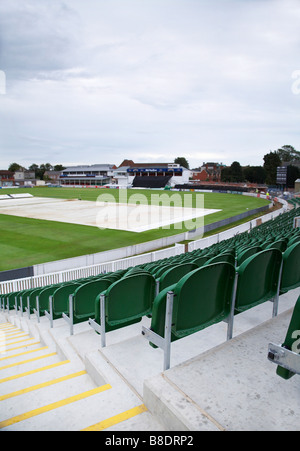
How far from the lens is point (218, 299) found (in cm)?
302

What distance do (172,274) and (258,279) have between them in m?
1.17

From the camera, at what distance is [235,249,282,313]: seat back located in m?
3.19

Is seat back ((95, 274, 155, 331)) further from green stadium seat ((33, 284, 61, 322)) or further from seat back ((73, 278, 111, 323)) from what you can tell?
green stadium seat ((33, 284, 61, 322))

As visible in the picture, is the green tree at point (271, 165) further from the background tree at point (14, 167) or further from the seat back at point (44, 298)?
the background tree at point (14, 167)

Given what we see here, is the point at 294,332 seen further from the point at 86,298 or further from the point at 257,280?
the point at 86,298

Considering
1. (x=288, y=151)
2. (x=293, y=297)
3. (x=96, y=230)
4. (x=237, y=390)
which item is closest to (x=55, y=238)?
(x=96, y=230)

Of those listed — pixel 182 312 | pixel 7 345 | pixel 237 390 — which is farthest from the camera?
pixel 7 345

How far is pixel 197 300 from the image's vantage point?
2.76 m

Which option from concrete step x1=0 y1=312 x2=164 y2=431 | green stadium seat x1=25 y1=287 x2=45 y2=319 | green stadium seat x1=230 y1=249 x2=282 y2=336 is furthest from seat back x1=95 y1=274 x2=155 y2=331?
green stadium seat x1=25 y1=287 x2=45 y2=319

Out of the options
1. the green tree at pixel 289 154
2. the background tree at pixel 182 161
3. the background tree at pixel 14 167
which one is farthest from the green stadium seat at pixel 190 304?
the background tree at pixel 14 167

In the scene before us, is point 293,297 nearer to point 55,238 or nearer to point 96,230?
point 55,238

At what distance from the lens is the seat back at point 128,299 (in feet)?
11.9

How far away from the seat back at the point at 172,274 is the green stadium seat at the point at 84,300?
59.7 inches
